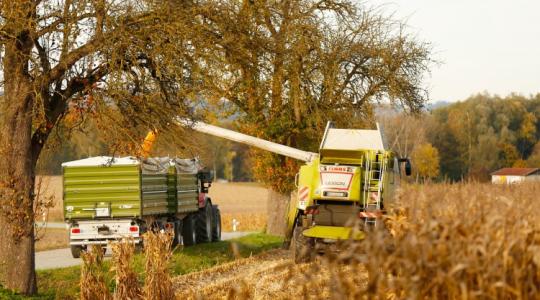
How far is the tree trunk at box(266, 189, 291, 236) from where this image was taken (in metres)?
33.8

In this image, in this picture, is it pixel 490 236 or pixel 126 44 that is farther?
pixel 126 44

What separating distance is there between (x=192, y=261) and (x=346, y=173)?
5.24 meters

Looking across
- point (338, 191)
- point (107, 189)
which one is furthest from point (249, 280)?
point (107, 189)

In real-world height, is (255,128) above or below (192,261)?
above

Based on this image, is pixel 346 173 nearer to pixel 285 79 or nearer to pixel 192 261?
pixel 192 261

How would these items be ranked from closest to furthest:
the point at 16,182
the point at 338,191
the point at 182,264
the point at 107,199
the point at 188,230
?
the point at 16,182, the point at 338,191, the point at 182,264, the point at 107,199, the point at 188,230

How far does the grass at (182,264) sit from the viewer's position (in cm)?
1780

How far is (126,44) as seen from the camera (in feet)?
52.7

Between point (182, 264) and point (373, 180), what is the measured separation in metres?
5.28

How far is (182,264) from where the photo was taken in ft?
77.6

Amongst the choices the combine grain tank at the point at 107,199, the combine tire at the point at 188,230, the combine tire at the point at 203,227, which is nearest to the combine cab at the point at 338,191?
the combine grain tank at the point at 107,199

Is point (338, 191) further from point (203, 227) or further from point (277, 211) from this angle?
point (277, 211)

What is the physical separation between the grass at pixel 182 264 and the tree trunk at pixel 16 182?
24.1 inches

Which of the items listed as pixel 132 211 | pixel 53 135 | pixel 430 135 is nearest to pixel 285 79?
pixel 132 211
